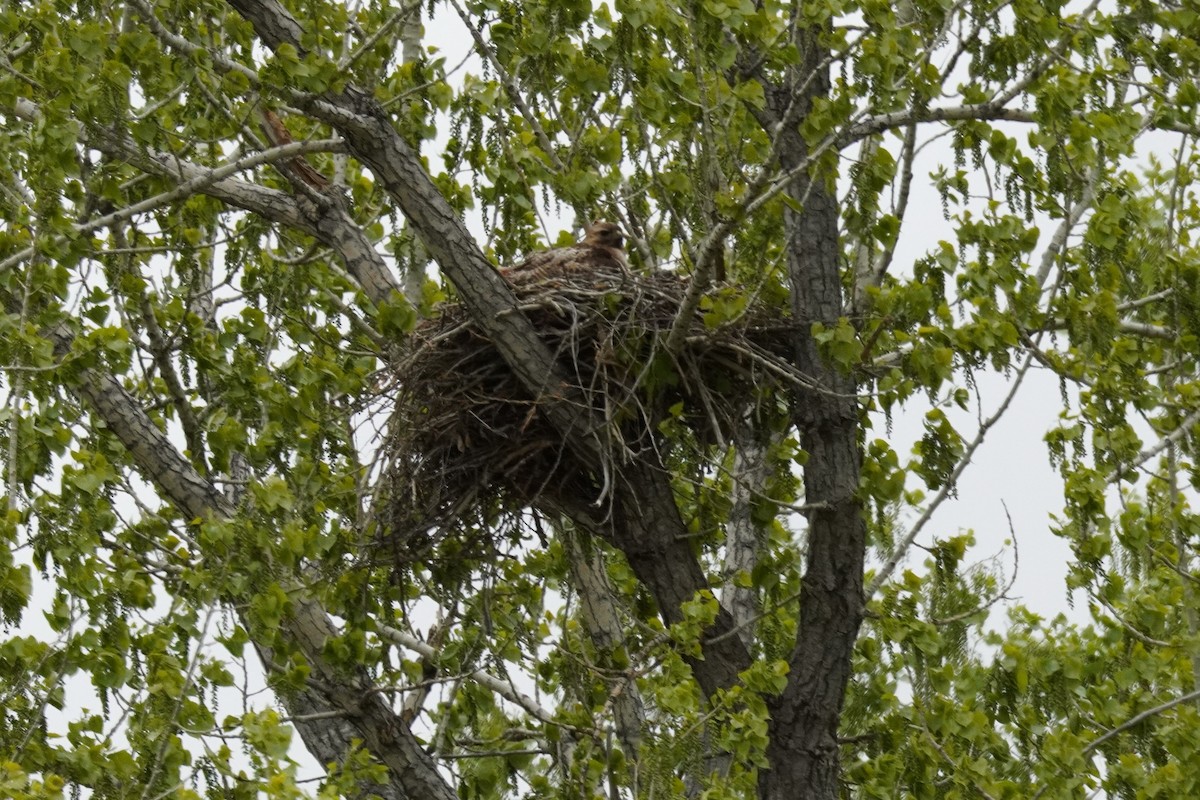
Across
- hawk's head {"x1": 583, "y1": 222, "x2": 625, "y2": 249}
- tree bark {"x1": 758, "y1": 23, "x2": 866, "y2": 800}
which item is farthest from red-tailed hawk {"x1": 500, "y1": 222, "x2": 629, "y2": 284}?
tree bark {"x1": 758, "y1": 23, "x2": 866, "y2": 800}

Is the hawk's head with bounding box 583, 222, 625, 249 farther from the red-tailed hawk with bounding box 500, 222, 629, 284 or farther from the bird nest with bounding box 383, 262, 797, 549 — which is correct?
the bird nest with bounding box 383, 262, 797, 549

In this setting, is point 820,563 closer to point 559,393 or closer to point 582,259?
point 559,393

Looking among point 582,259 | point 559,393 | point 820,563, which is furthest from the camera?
point 582,259

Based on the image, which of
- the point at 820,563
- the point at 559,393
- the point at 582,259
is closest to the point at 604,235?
the point at 582,259

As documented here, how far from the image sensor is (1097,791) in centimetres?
677

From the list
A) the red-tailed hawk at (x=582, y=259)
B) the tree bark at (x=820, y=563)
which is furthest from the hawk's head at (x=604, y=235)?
the tree bark at (x=820, y=563)

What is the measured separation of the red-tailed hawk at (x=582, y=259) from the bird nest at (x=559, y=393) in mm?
120

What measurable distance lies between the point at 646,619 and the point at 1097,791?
2244 mm

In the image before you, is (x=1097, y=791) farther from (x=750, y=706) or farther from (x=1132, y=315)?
(x=1132, y=315)

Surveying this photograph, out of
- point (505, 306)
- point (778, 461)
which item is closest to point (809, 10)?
point (505, 306)

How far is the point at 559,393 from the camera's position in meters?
6.46

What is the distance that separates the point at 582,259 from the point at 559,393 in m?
1.23

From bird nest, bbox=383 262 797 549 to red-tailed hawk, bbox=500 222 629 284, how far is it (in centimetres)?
12

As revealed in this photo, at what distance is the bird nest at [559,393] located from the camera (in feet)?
21.4
